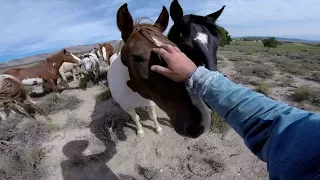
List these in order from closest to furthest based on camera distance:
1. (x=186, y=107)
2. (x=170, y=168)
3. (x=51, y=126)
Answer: (x=186, y=107) → (x=170, y=168) → (x=51, y=126)

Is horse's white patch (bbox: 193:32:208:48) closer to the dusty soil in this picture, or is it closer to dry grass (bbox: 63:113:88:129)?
the dusty soil

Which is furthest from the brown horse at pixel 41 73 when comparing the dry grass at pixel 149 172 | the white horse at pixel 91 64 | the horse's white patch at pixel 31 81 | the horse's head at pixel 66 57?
the dry grass at pixel 149 172

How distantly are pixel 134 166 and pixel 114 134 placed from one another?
2.84 ft

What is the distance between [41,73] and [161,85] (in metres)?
8.05

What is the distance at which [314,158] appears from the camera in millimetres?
594

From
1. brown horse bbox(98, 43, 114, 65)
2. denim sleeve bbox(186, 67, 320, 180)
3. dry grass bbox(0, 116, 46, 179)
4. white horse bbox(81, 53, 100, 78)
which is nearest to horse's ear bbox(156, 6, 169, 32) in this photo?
denim sleeve bbox(186, 67, 320, 180)

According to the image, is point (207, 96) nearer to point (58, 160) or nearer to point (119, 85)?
point (119, 85)

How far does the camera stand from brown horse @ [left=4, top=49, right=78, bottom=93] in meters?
8.18

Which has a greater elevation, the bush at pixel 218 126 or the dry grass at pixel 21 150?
the bush at pixel 218 126

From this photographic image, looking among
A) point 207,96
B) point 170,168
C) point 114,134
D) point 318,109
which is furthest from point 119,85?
point 318,109

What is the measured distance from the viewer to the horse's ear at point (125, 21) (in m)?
2.37

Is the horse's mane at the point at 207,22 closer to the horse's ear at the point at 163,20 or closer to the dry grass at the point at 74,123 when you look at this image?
the horse's ear at the point at 163,20

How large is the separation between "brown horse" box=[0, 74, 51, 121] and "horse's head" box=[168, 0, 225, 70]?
13.9 ft

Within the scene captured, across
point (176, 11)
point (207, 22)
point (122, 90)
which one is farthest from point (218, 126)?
point (176, 11)
